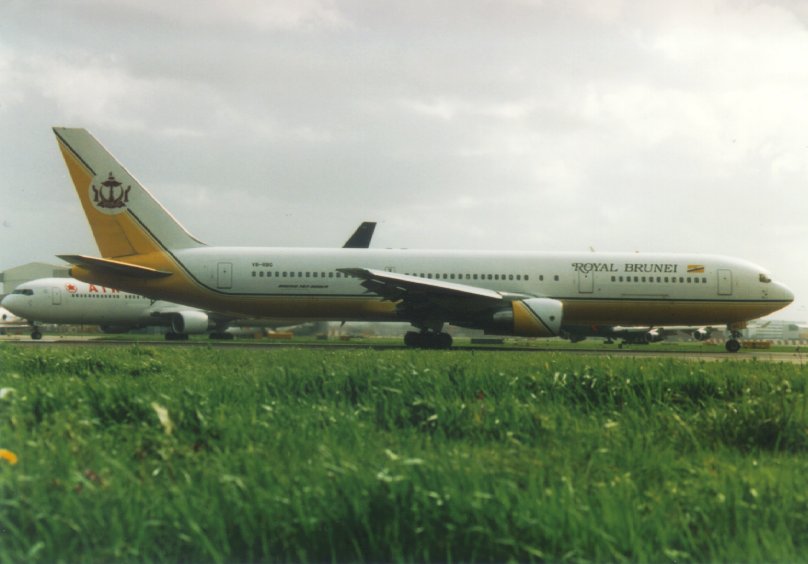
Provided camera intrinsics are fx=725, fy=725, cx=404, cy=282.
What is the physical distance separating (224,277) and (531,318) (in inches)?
390

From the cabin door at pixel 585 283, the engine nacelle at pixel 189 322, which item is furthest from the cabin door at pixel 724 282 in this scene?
the engine nacelle at pixel 189 322

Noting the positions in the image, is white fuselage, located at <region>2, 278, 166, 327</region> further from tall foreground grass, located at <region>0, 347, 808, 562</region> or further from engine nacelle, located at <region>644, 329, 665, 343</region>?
tall foreground grass, located at <region>0, 347, 808, 562</region>

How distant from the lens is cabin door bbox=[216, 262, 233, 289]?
A: 23531 millimetres

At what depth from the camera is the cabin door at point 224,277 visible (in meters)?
23.5

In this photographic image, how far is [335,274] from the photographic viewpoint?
2336 centimetres

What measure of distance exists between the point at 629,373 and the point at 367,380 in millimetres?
2598

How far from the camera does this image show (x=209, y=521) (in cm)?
267

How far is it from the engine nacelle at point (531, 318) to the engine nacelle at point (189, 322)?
630 inches

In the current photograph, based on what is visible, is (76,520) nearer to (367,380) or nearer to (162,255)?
(367,380)

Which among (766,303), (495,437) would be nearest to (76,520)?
(495,437)

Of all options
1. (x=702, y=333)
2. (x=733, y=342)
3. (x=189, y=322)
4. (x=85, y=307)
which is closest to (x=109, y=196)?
(x=189, y=322)

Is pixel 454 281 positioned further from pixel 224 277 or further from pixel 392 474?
pixel 392 474

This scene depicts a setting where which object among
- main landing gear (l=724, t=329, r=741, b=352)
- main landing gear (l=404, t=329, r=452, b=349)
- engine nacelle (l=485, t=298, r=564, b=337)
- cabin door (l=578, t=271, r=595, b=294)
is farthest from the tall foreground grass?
main landing gear (l=724, t=329, r=741, b=352)

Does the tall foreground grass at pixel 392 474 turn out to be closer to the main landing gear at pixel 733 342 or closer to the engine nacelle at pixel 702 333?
the main landing gear at pixel 733 342
